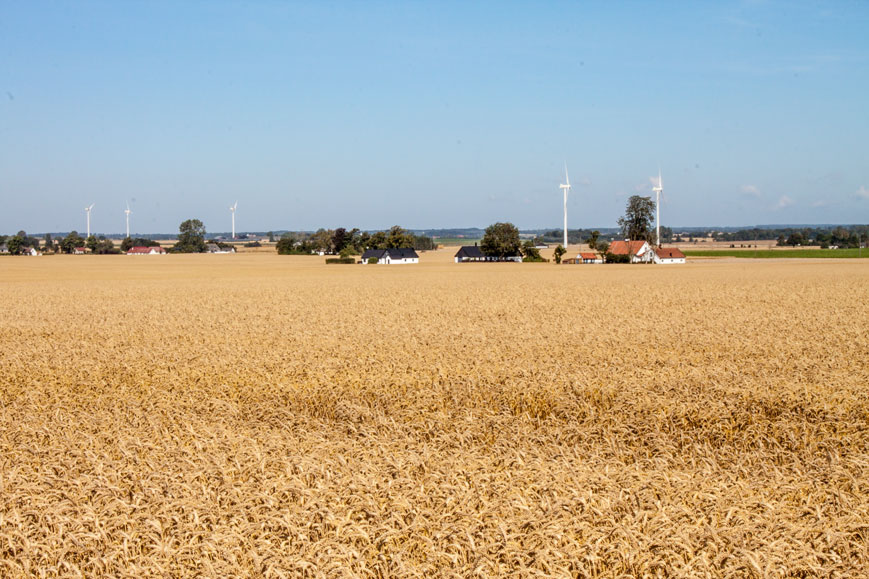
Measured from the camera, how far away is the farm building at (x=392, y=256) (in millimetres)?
132875

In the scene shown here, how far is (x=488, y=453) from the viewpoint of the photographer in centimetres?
929

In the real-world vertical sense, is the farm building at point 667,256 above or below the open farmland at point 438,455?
above

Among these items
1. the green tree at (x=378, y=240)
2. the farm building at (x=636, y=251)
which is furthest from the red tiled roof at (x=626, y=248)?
the green tree at (x=378, y=240)

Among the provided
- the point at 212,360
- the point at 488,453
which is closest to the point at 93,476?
the point at 488,453

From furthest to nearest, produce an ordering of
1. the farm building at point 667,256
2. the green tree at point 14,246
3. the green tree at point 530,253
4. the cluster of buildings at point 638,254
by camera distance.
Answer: the green tree at point 14,246 < the green tree at point 530,253 < the farm building at point 667,256 < the cluster of buildings at point 638,254

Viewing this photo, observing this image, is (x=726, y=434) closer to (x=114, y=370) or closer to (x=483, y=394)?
(x=483, y=394)

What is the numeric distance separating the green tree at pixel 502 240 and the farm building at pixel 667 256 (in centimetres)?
2490

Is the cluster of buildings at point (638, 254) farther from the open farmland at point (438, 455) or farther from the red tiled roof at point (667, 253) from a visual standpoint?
the open farmland at point (438, 455)

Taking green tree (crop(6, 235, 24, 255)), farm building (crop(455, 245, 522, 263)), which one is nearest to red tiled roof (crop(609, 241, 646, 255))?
farm building (crop(455, 245, 522, 263))

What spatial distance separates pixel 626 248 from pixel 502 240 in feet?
73.3

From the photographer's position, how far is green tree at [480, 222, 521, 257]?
13500 centimetres

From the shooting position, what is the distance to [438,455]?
858 cm

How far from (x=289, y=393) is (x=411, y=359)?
4227 mm

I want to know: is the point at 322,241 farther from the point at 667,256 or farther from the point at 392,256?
the point at 667,256
